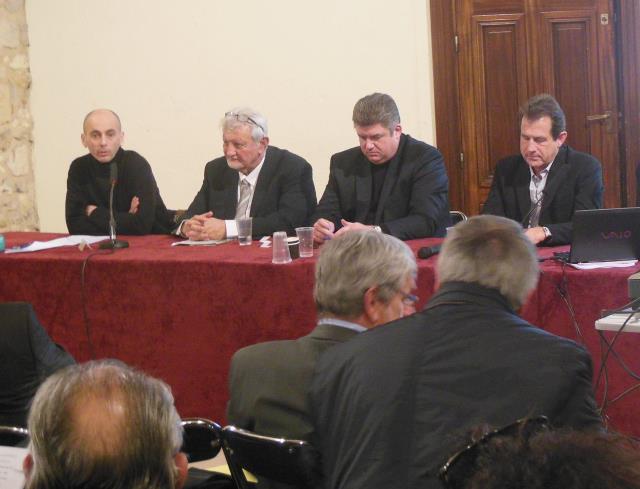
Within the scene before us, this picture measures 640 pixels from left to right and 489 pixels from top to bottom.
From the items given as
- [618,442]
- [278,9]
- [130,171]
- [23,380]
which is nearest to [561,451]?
[618,442]

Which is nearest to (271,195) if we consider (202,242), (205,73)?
(202,242)

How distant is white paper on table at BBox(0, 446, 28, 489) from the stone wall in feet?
15.9

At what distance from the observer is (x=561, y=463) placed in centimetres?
85

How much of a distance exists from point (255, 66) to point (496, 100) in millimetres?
1523

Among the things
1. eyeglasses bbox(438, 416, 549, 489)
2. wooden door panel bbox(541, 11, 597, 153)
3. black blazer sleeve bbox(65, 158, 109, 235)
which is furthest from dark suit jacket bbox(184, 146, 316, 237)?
eyeglasses bbox(438, 416, 549, 489)

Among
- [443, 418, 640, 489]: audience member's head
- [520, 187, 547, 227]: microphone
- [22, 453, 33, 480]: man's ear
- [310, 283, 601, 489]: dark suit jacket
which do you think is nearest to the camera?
[443, 418, 640, 489]: audience member's head

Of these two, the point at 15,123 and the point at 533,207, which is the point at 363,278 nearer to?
the point at 533,207

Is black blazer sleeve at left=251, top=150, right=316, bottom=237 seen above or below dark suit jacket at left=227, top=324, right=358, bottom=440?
above

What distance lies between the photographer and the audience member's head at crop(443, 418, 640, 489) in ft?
2.72

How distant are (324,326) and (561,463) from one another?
55.1 inches

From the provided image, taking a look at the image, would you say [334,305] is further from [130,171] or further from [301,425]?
[130,171]

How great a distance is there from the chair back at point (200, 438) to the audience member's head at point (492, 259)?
1.98 ft

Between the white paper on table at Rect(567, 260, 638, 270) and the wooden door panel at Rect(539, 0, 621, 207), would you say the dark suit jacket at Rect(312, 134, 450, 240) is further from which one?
the wooden door panel at Rect(539, 0, 621, 207)

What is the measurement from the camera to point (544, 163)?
4.07 meters
